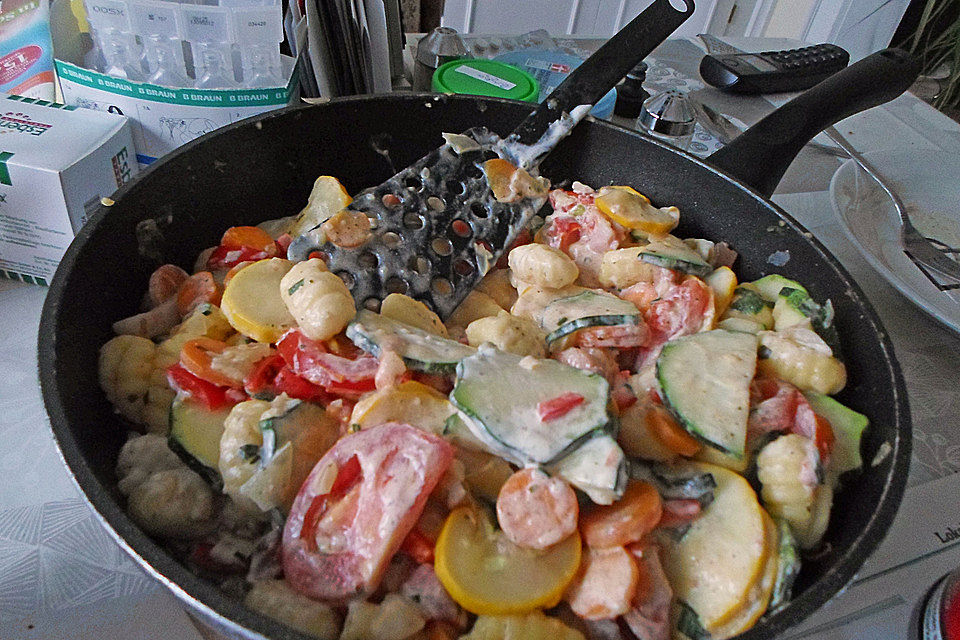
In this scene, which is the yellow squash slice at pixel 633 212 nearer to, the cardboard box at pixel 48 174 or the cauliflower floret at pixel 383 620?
the cauliflower floret at pixel 383 620

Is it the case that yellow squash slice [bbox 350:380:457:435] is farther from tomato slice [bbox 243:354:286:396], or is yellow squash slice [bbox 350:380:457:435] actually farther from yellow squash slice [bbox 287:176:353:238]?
yellow squash slice [bbox 287:176:353:238]

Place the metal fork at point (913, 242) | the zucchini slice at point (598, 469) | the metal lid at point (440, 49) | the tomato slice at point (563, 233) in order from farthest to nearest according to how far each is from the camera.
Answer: the metal lid at point (440, 49) < the metal fork at point (913, 242) < the tomato slice at point (563, 233) < the zucchini slice at point (598, 469)

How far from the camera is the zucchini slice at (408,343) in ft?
2.37

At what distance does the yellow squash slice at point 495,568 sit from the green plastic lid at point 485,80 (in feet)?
3.08

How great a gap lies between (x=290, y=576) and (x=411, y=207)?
1.62 feet

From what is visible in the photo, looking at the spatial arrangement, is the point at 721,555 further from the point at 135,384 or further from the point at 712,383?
the point at 135,384

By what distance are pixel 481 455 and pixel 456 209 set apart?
39 cm

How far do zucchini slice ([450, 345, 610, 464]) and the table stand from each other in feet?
0.81

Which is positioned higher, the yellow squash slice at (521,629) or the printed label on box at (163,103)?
the printed label on box at (163,103)

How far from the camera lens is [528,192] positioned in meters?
0.97

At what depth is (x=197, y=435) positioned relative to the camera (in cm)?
71

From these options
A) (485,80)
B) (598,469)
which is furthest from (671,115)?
(598,469)

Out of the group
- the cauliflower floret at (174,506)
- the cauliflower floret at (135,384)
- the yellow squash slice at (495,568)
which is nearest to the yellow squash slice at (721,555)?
the yellow squash slice at (495,568)

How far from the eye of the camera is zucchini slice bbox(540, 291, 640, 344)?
81 cm
